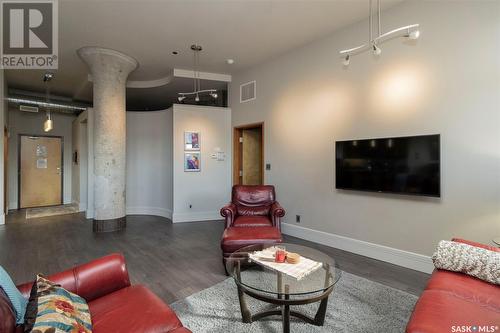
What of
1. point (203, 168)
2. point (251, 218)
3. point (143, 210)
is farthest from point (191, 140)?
point (251, 218)

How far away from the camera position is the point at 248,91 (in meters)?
5.45

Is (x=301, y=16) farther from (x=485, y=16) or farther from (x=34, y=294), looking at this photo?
(x=34, y=294)

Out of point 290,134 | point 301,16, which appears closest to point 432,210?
point 290,134

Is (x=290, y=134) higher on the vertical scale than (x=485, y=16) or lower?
lower

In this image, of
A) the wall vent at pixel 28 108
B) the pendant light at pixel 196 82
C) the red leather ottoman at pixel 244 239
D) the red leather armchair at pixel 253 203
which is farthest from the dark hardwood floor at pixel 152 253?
the wall vent at pixel 28 108

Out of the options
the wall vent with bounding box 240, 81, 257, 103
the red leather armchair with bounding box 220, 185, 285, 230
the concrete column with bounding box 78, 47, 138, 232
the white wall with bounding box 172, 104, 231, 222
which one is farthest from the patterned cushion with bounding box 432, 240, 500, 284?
the concrete column with bounding box 78, 47, 138, 232

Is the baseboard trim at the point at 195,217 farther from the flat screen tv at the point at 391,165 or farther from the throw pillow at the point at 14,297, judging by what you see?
the throw pillow at the point at 14,297

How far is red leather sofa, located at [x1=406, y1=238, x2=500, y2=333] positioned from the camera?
4.18 ft

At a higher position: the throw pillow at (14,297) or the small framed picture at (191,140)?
the small framed picture at (191,140)

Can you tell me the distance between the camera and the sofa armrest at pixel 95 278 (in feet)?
5.11

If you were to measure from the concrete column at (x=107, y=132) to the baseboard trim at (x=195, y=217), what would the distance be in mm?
1132

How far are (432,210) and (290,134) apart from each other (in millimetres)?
2421

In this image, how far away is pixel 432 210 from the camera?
2.97 metres

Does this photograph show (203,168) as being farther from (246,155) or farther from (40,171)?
(40,171)
